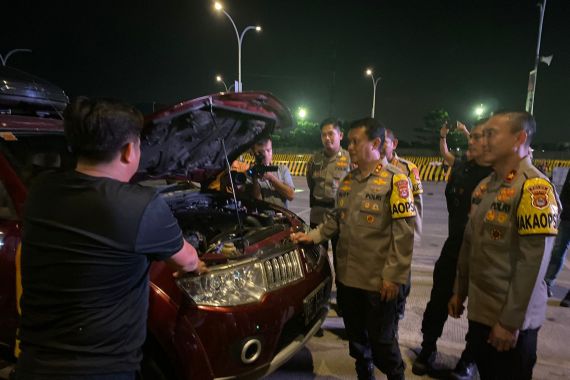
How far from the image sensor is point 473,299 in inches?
78.8

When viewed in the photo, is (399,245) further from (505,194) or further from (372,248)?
(505,194)

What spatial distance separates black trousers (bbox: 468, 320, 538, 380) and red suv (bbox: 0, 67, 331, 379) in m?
0.97

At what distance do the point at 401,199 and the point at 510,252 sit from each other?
2.11ft

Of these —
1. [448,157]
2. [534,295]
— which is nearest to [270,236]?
[534,295]

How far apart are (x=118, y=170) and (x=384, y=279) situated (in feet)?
5.33

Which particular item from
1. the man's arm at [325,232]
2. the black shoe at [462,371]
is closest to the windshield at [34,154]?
the man's arm at [325,232]

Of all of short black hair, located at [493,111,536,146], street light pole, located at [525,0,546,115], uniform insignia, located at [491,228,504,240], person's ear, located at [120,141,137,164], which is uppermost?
street light pole, located at [525,0,546,115]

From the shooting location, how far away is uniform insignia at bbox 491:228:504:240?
1855 millimetres

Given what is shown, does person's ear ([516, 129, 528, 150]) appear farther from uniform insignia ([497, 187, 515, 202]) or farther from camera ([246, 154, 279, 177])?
camera ([246, 154, 279, 177])

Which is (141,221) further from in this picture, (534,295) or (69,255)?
(534,295)

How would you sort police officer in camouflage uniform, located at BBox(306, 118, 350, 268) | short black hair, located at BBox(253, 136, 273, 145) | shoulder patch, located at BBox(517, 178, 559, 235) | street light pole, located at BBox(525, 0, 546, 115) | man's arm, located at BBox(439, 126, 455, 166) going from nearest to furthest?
shoulder patch, located at BBox(517, 178, 559, 235) < short black hair, located at BBox(253, 136, 273, 145) < police officer in camouflage uniform, located at BBox(306, 118, 350, 268) < man's arm, located at BBox(439, 126, 455, 166) < street light pole, located at BBox(525, 0, 546, 115)

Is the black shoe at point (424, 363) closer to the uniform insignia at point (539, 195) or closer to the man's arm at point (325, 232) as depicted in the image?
the man's arm at point (325, 232)

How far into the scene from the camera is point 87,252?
1.20m

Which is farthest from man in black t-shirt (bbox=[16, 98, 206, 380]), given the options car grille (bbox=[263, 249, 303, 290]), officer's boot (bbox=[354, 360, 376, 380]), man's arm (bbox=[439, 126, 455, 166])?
man's arm (bbox=[439, 126, 455, 166])
